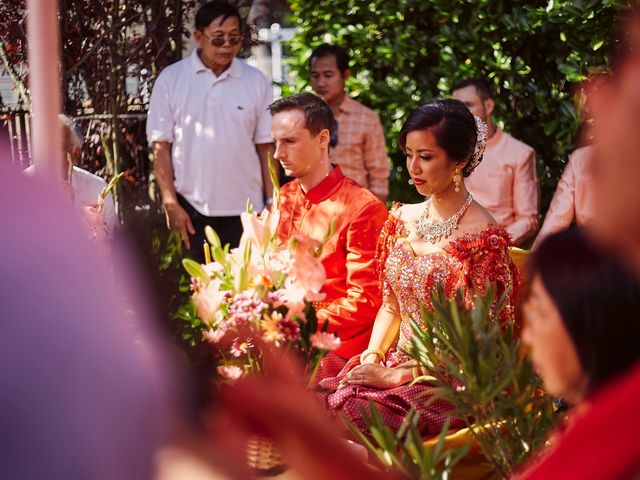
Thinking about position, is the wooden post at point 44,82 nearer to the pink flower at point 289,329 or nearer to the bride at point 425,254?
the pink flower at point 289,329

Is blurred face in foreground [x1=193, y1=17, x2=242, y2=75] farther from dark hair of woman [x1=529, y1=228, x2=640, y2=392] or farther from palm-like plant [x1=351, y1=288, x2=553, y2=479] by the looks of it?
dark hair of woman [x1=529, y1=228, x2=640, y2=392]

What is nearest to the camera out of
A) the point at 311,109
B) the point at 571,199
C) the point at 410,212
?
the point at 410,212

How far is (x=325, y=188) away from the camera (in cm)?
397

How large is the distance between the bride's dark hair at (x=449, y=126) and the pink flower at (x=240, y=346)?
1.28m

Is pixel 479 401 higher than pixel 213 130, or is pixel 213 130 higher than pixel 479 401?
pixel 213 130

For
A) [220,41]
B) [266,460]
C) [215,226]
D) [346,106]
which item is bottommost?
[215,226]

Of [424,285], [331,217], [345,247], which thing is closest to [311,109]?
[331,217]

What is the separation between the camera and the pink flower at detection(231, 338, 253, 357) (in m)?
2.46

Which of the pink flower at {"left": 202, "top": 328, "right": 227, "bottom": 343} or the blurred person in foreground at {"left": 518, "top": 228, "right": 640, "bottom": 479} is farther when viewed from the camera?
the pink flower at {"left": 202, "top": 328, "right": 227, "bottom": 343}

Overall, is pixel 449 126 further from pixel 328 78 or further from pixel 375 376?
pixel 328 78

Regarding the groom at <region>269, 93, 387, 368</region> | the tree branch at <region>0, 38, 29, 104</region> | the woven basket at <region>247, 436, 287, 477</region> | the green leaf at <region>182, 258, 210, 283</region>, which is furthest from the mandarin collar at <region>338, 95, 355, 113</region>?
the woven basket at <region>247, 436, 287, 477</region>

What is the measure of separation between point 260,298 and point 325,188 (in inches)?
59.2

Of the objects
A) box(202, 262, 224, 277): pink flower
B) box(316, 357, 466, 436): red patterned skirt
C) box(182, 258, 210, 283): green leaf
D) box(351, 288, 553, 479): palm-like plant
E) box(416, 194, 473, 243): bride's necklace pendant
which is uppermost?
box(182, 258, 210, 283): green leaf

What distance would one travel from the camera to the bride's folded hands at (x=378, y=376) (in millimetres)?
3367
